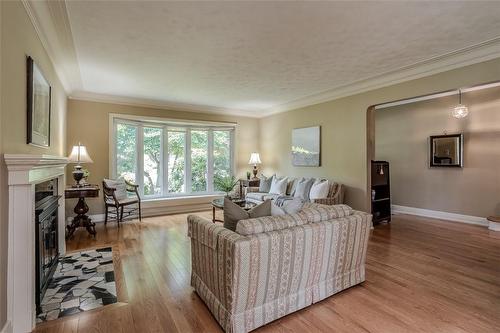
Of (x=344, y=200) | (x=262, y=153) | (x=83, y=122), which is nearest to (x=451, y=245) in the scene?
(x=344, y=200)

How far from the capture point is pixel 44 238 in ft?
7.97

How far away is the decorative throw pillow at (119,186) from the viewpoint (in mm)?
4945

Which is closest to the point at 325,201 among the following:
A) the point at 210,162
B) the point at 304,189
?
the point at 304,189

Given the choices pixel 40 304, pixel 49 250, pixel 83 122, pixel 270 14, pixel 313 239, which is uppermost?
pixel 270 14

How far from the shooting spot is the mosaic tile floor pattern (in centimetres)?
221

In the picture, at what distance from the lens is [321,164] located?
5.50 meters

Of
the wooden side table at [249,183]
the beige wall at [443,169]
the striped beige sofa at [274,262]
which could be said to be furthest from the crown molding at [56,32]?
the beige wall at [443,169]

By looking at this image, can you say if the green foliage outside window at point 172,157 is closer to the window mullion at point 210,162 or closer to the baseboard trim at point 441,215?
the window mullion at point 210,162

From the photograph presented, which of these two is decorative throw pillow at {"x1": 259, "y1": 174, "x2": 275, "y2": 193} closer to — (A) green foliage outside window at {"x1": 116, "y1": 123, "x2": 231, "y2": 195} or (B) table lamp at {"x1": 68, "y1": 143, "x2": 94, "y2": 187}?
(A) green foliage outside window at {"x1": 116, "y1": 123, "x2": 231, "y2": 195}

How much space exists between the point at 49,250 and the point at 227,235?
2.13 metres

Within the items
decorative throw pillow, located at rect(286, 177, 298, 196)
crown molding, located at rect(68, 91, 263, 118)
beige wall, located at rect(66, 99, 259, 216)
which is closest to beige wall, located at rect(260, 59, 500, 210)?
decorative throw pillow, located at rect(286, 177, 298, 196)

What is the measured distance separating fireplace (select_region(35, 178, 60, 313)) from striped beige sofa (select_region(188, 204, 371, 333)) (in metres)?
1.28

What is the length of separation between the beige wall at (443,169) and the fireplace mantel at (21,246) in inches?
268

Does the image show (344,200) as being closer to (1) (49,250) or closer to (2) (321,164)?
(2) (321,164)
